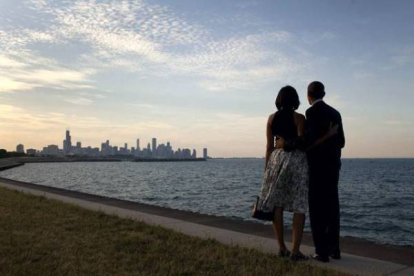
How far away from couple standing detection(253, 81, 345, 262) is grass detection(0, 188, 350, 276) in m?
0.60

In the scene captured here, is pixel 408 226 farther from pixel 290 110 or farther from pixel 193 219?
pixel 290 110

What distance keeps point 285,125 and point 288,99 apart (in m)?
0.32

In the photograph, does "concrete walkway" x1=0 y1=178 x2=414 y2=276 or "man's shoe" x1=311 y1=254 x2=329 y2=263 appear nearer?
"concrete walkway" x1=0 y1=178 x2=414 y2=276

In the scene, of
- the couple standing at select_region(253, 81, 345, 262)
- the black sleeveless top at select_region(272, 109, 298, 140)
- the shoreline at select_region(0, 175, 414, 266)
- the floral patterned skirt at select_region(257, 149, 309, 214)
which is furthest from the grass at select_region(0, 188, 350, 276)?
the black sleeveless top at select_region(272, 109, 298, 140)

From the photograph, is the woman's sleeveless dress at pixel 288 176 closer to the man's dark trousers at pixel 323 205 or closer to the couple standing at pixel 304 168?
the couple standing at pixel 304 168

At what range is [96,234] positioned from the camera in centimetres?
694

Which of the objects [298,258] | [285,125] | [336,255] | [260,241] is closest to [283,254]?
[298,258]

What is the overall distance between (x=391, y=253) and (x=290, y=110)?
260 centimetres

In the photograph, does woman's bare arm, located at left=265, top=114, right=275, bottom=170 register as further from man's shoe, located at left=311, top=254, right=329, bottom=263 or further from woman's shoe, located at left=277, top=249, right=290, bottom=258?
man's shoe, located at left=311, top=254, right=329, bottom=263

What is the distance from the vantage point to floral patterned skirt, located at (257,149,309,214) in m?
5.04

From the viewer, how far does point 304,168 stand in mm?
5078

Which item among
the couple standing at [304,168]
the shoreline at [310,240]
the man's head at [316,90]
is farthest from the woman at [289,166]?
the shoreline at [310,240]

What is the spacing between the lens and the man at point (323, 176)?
5.14 metres

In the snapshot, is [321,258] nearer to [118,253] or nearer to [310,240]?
[310,240]
